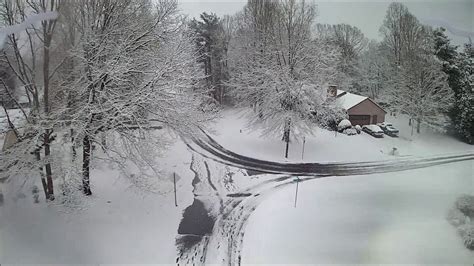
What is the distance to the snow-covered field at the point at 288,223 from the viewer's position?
3480 mm

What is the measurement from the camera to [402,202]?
461 cm

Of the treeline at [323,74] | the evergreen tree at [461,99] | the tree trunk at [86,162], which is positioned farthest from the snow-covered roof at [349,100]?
the tree trunk at [86,162]

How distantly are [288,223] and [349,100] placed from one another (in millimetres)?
7616

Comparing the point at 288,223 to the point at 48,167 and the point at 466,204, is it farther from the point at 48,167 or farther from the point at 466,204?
the point at 48,167

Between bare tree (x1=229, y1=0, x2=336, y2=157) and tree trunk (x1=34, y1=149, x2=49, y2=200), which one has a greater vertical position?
bare tree (x1=229, y1=0, x2=336, y2=157)

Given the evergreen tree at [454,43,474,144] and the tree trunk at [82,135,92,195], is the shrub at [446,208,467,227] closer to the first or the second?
the evergreen tree at [454,43,474,144]

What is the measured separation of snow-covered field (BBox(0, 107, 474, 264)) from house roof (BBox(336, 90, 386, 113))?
4.30m

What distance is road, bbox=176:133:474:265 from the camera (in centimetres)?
411

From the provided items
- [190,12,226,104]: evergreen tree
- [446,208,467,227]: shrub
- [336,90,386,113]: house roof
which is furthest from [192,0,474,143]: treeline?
[446,208,467,227]: shrub

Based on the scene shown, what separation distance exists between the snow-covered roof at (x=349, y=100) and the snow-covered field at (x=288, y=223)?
4335mm

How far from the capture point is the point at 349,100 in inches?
442

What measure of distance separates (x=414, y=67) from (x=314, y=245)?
19.2 feet

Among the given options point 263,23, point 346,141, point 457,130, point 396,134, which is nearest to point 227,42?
point 263,23

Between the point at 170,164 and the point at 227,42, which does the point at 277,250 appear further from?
the point at 227,42
